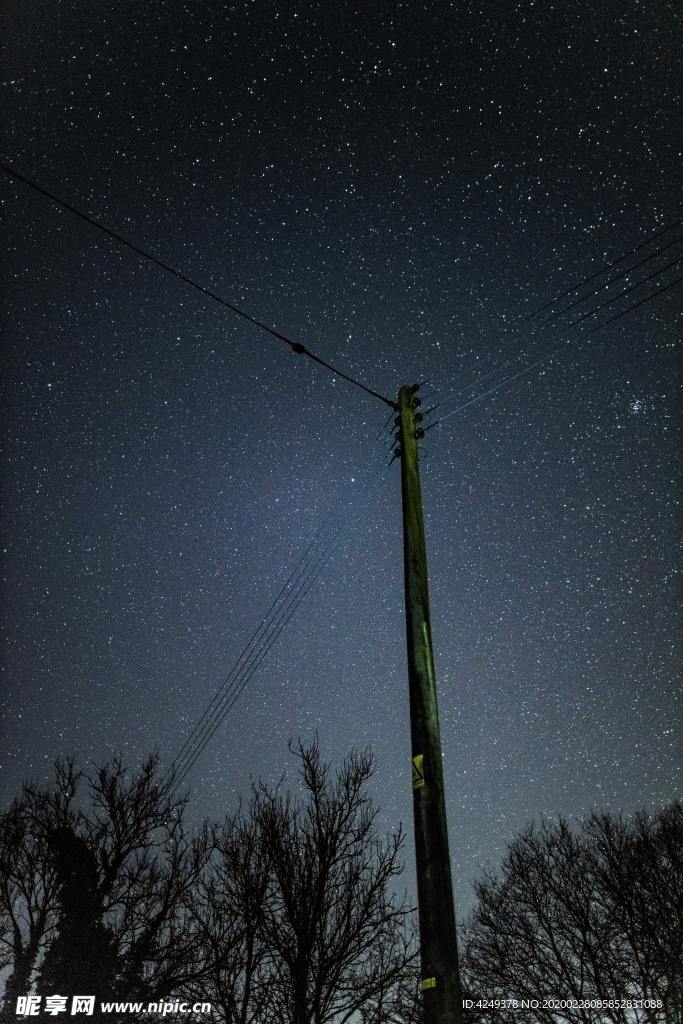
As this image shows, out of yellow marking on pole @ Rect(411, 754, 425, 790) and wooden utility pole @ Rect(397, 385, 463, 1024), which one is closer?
wooden utility pole @ Rect(397, 385, 463, 1024)

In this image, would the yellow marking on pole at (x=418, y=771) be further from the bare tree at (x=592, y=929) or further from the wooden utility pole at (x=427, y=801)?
the bare tree at (x=592, y=929)

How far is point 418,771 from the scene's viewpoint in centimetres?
505

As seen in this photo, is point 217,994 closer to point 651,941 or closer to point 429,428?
point 651,941

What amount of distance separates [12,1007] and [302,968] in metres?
9.74

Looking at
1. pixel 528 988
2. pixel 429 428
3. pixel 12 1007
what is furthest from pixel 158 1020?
pixel 429 428

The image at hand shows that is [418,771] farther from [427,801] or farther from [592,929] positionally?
[592,929]

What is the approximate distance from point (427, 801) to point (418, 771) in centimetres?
20

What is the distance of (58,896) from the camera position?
79.7ft

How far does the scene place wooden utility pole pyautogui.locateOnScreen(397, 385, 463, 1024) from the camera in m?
4.35

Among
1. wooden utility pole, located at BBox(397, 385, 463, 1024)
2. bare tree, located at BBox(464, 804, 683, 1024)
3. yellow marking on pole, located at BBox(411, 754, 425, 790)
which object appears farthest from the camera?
bare tree, located at BBox(464, 804, 683, 1024)

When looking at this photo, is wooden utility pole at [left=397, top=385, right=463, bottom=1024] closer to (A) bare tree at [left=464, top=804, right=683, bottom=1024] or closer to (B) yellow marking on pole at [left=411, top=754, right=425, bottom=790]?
(B) yellow marking on pole at [left=411, top=754, right=425, bottom=790]

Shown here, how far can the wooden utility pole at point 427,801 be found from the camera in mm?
4352

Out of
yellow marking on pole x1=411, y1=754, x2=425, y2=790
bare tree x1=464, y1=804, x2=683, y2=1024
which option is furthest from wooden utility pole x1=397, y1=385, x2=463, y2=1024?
bare tree x1=464, y1=804, x2=683, y2=1024

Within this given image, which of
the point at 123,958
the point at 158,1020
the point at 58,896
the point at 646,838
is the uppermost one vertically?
the point at 646,838
